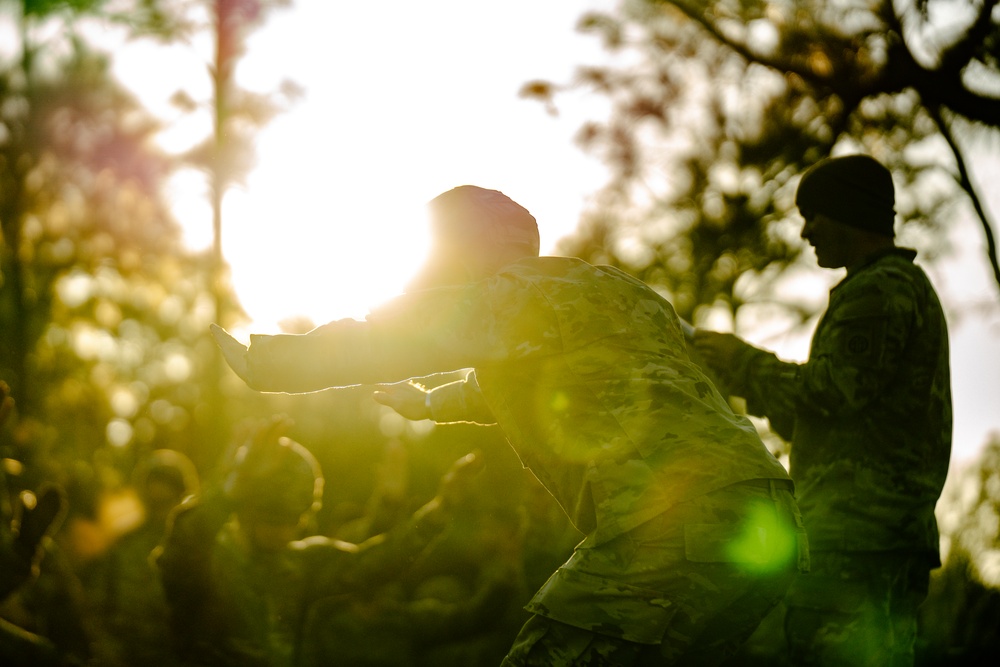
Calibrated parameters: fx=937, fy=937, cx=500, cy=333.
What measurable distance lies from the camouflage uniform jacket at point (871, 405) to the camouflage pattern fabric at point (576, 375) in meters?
0.85

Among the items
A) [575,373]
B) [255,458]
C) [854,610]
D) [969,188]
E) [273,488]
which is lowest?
[854,610]

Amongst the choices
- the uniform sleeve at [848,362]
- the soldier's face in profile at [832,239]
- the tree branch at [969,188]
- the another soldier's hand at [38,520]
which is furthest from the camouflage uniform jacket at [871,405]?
the tree branch at [969,188]

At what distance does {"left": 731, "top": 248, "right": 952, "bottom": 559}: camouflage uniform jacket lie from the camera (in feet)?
9.83

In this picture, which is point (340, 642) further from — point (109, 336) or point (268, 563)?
point (109, 336)

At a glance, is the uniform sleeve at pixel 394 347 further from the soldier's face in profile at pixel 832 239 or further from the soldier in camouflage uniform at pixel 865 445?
the soldier's face in profile at pixel 832 239

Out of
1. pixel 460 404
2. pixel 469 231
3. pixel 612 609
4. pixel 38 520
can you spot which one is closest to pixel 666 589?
pixel 612 609

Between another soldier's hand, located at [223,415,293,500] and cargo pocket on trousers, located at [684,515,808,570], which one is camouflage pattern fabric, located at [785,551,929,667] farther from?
another soldier's hand, located at [223,415,293,500]

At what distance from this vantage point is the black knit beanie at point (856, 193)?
327 centimetres

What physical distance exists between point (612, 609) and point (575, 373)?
54cm

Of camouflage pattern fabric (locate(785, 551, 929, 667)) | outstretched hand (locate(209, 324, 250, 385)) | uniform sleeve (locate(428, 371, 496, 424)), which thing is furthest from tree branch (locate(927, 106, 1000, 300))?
outstretched hand (locate(209, 324, 250, 385))

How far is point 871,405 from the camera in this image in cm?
308

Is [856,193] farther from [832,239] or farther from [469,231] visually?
[469,231]

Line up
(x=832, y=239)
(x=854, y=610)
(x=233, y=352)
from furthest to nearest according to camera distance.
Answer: (x=832, y=239), (x=854, y=610), (x=233, y=352)

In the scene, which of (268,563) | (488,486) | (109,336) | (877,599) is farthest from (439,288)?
(109,336)
